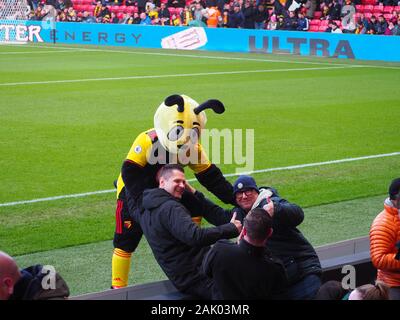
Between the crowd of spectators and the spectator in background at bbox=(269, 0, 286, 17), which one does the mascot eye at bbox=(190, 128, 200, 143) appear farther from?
the spectator in background at bbox=(269, 0, 286, 17)

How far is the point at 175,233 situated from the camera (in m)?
5.30

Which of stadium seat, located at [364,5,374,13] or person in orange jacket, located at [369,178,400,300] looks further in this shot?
stadium seat, located at [364,5,374,13]

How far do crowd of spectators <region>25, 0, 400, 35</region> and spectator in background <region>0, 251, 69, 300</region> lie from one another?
83.2 feet

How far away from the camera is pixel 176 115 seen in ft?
20.4

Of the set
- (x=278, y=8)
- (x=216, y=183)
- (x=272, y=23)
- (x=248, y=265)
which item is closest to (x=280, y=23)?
(x=272, y=23)

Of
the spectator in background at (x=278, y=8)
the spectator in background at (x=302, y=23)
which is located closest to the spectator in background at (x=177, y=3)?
the spectator in background at (x=278, y=8)

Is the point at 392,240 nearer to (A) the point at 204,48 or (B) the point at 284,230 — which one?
(B) the point at 284,230

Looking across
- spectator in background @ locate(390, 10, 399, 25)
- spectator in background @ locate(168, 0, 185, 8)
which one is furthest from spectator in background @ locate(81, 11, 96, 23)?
spectator in background @ locate(390, 10, 399, 25)

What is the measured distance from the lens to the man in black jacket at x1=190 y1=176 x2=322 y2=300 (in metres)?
5.60

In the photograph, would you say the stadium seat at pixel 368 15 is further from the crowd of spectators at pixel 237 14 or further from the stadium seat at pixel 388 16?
the stadium seat at pixel 388 16

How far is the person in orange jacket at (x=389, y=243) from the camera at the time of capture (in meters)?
5.71

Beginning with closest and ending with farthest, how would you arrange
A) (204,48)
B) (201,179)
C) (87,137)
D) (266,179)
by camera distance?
(201,179) → (266,179) → (87,137) → (204,48)

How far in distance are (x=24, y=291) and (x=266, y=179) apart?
686 centimetres

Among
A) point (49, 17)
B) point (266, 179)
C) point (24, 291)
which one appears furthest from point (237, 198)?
point (49, 17)
